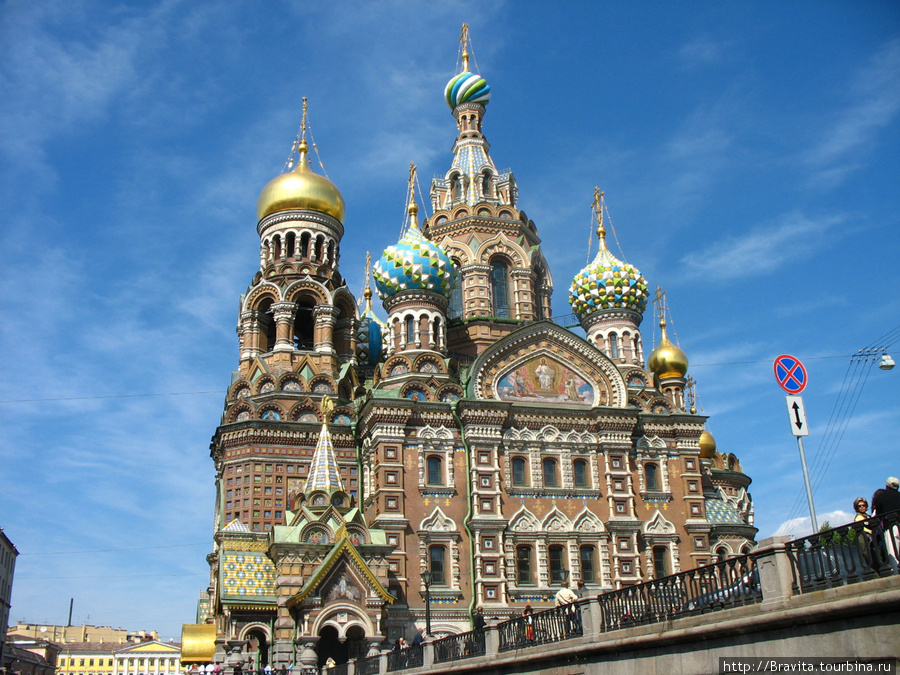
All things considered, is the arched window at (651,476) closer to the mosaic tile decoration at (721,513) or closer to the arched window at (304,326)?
the mosaic tile decoration at (721,513)

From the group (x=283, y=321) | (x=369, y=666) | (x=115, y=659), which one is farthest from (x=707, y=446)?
(x=115, y=659)

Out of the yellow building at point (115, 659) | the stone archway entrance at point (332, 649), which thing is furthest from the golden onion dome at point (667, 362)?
the yellow building at point (115, 659)

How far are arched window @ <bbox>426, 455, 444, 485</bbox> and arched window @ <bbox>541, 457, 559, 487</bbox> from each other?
10.2 feet

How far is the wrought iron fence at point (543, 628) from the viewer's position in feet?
42.0

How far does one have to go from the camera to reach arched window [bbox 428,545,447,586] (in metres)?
25.7

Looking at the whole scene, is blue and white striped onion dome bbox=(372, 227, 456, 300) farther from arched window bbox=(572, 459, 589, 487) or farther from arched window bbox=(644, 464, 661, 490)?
arched window bbox=(644, 464, 661, 490)

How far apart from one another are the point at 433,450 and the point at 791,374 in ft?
50.7

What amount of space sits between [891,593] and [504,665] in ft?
24.7

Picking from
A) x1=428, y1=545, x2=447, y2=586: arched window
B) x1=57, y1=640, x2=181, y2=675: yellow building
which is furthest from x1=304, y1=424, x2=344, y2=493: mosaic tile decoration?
x1=57, y1=640, x2=181, y2=675: yellow building

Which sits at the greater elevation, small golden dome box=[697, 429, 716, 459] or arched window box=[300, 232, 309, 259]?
arched window box=[300, 232, 309, 259]

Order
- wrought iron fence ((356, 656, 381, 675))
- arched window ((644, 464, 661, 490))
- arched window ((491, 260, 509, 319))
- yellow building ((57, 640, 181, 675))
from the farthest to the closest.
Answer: yellow building ((57, 640, 181, 675))
arched window ((491, 260, 509, 319))
arched window ((644, 464, 661, 490))
wrought iron fence ((356, 656, 381, 675))

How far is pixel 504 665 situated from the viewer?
1411 centimetres

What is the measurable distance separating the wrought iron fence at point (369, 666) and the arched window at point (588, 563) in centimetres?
951

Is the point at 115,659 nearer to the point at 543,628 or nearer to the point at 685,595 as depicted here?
the point at 543,628
